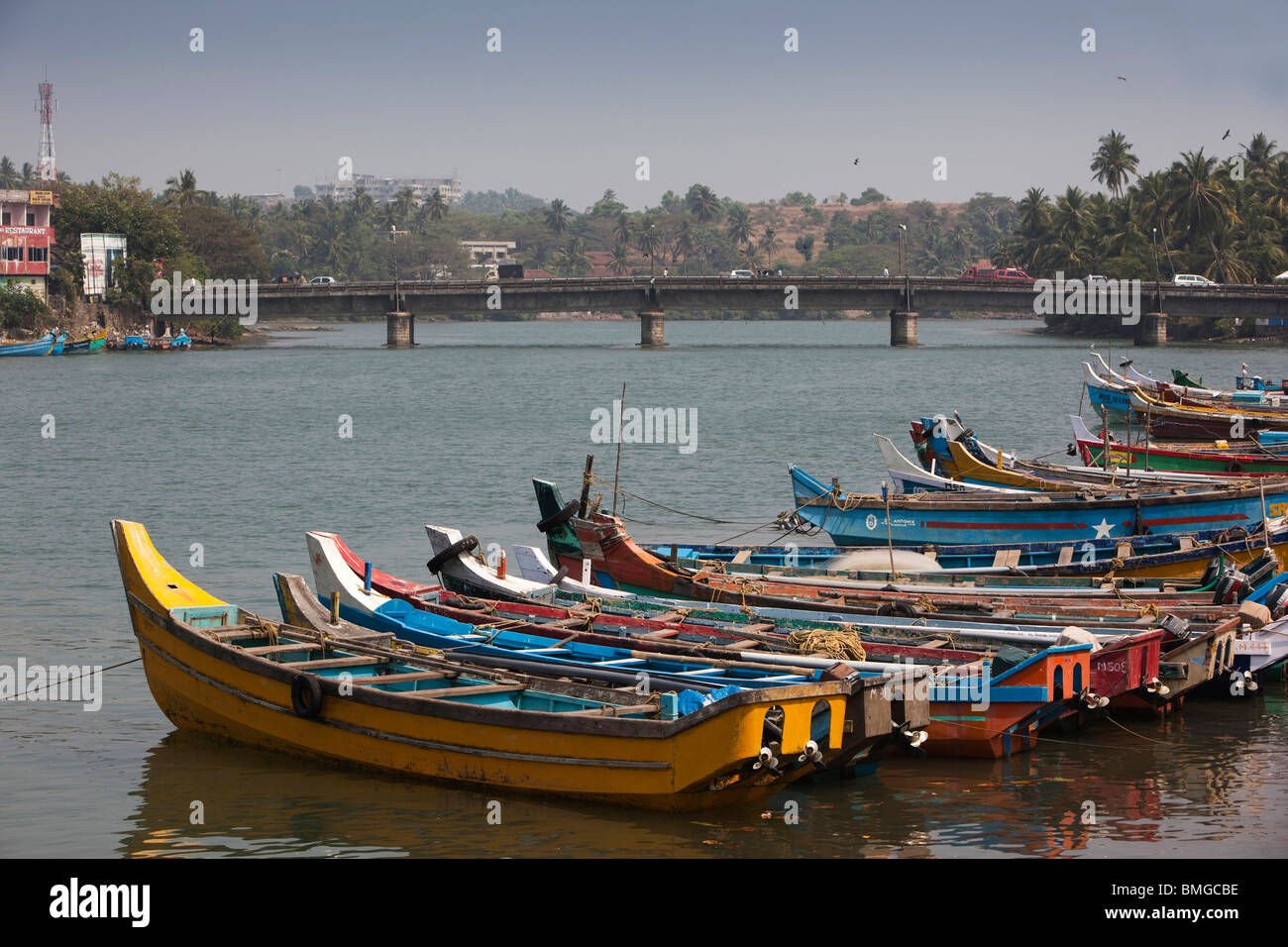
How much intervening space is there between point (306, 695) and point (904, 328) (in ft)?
337

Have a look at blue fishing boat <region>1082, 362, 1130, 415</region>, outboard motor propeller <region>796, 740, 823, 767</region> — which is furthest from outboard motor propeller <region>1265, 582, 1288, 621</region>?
blue fishing boat <region>1082, 362, 1130, 415</region>

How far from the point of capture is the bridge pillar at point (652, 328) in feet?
366

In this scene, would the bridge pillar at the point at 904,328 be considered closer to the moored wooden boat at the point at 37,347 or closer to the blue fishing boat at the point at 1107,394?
the moored wooden boat at the point at 37,347

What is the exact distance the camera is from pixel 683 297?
107m

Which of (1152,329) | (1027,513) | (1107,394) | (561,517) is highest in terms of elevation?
(1152,329)

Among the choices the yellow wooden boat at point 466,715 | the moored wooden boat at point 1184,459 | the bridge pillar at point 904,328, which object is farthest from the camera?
the bridge pillar at point 904,328

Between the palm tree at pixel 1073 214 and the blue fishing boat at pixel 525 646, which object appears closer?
the blue fishing boat at pixel 525 646

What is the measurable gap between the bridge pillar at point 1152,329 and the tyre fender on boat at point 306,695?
9673 cm

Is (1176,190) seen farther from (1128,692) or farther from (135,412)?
(1128,692)

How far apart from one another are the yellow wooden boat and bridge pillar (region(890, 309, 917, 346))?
100m

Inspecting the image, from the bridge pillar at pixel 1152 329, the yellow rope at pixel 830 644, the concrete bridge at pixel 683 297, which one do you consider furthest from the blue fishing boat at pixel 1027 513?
the bridge pillar at pixel 1152 329

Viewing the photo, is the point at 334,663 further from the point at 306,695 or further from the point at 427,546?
the point at 427,546

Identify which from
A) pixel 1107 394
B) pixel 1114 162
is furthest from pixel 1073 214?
pixel 1107 394

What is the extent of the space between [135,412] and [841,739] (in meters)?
54.2
